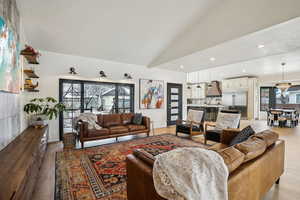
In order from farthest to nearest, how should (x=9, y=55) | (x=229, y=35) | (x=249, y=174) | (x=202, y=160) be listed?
1. (x=229, y=35)
2. (x=9, y=55)
3. (x=249, y=174)
4. (x=202, y=160)

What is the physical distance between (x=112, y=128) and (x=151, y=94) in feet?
8.31

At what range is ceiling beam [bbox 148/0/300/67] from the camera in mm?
2551

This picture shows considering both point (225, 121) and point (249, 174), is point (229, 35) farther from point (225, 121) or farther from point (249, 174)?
point (249, 174)

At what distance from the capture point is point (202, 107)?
362 inches

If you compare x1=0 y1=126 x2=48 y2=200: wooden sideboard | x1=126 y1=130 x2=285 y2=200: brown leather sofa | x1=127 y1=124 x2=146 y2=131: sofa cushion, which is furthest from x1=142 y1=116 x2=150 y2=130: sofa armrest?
x1=126 y1=130 x2=285 y2=200: brown leather sofa

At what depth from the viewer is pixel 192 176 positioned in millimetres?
929

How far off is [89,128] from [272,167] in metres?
3.77

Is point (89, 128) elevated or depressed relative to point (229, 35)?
depressed

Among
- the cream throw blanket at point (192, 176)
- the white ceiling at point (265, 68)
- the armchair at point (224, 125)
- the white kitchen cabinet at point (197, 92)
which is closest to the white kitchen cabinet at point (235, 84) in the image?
the white ceiling at point (265, 68)

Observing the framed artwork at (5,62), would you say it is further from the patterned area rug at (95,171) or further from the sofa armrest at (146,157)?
the sofa armrest at (146,157)

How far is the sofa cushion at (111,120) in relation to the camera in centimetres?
452

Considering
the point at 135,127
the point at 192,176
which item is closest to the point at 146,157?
the point at 192,176

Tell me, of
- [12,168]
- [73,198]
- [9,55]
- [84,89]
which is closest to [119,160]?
[73,198]

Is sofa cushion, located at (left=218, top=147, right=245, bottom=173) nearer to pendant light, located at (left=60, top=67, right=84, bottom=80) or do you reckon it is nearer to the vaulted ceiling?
the vaulted ceiling
